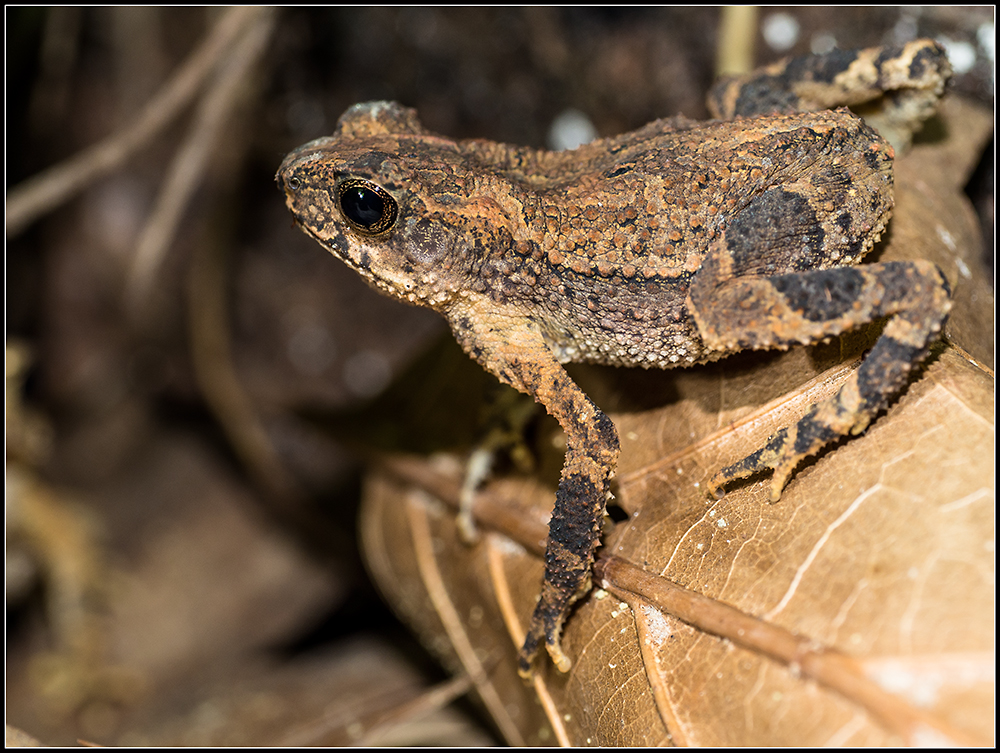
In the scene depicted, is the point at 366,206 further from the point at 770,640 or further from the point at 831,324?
the point at 770,640

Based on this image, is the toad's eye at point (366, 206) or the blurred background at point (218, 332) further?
the blurred background at point (218, 332)

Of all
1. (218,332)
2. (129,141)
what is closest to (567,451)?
(218,332)

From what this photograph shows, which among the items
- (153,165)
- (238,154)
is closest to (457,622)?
(238,154)

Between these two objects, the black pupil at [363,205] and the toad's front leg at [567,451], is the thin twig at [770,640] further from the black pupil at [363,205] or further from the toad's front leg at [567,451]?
the black pupil at [363,205]

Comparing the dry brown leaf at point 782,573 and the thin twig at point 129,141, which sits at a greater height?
the thin twig at point 129,141

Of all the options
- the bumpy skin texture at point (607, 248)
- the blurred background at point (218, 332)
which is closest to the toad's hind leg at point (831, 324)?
the bumpy skin texture at point (607, 248)

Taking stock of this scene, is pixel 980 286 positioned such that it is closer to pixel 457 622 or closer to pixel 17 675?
pixel 457 622

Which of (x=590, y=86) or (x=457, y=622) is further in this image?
(x=590, y=86)
